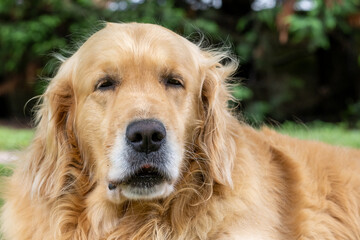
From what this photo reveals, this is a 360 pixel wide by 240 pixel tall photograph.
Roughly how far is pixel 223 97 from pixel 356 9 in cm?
914

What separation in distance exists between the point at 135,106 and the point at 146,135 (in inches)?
8.5

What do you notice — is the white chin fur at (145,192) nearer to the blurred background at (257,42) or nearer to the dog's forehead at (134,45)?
the dog's forehead at (134,45)

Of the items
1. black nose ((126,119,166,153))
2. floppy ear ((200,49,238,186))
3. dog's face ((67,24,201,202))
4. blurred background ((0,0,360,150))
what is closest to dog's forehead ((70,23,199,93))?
dog's face ((67,24,201,202))

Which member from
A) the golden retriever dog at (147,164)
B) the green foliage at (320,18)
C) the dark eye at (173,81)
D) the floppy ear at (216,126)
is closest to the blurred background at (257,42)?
the green foliage at (320,18)

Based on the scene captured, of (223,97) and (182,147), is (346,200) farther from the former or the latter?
(182,147)

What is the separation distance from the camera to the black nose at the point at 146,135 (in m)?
2.85

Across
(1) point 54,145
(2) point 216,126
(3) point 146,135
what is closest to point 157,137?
(3) point 146,135

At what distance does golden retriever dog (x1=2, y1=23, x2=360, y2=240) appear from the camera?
3.03 m

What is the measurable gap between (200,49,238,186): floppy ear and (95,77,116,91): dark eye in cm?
69

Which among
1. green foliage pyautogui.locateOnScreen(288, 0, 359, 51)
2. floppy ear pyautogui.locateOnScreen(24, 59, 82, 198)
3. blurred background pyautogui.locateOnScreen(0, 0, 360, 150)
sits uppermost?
floppy ear pyautogui.locateOnScreen(24, 59, 82, 198)

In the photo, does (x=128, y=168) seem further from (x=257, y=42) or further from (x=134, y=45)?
(x=257, y=42)

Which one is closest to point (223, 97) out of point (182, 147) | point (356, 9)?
point (182, 147)

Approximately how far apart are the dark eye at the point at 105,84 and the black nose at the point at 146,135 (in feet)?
1.48

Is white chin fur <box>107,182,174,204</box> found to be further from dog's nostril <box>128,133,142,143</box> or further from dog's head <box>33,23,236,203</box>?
dog's nostril <box>128,133,142,143</box>
